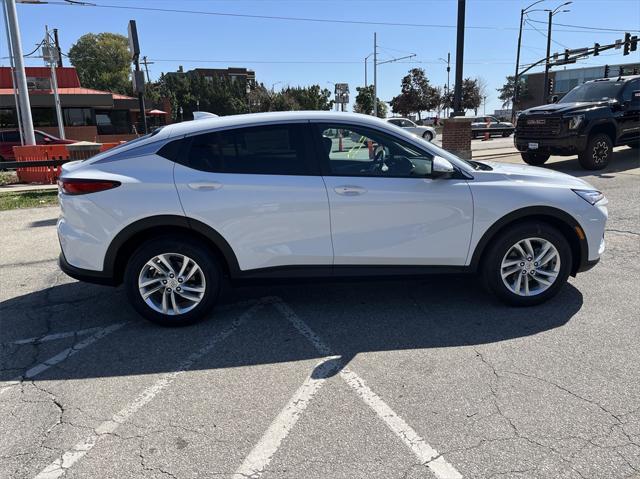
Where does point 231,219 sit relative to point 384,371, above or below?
above

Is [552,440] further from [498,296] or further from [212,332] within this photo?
[212,332]

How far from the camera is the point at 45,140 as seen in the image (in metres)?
20.7

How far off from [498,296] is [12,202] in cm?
970

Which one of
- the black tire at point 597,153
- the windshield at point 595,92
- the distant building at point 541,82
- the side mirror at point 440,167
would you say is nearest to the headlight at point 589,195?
the side mirror at point 440,167

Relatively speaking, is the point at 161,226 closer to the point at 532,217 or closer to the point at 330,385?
the point at 330,385

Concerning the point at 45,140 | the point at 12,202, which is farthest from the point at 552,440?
the point at 45,140

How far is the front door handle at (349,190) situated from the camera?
397 centimetres

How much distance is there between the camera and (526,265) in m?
4.27

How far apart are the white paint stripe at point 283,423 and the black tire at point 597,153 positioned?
10615 mm

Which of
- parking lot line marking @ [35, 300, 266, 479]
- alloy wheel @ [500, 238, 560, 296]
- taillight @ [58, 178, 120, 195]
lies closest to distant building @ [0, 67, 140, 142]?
taillight @ [58, 178, 120, 195]

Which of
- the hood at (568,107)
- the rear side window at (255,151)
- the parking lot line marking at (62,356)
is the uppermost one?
the hood at (568,107)

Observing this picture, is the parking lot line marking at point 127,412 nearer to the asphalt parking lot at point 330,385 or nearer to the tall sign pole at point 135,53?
the asphalt parking lot at point 330,385

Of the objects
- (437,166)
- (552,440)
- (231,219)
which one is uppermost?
(437,166)

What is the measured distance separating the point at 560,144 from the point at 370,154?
912cm
